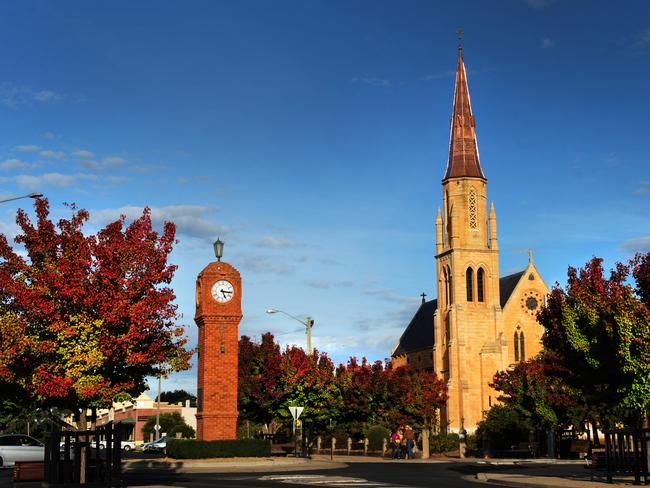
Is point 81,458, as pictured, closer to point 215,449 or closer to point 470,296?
point 215,449

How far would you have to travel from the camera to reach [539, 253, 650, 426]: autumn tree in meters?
22.2

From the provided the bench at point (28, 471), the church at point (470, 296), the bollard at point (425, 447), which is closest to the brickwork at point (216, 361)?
the bench at point (28, 471)

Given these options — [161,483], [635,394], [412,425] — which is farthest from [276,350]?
[635,394]

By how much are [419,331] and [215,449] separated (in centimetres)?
6270

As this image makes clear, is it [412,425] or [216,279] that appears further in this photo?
[412,425]

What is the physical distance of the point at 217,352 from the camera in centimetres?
3662

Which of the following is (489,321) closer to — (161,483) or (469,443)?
(469,443)

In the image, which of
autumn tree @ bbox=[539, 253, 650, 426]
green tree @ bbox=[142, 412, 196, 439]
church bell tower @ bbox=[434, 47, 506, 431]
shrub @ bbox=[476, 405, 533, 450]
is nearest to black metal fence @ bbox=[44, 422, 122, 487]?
autumn tree @ bbox=[539, 253, 650, 426]

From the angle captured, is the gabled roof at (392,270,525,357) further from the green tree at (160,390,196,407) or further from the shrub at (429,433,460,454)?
the green tree at (160,390,196,407)

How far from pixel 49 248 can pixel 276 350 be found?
32.4 metres

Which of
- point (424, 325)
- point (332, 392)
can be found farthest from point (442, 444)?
point (424, 325)

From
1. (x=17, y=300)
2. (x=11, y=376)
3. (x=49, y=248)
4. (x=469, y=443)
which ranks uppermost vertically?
(x=49, y=248)

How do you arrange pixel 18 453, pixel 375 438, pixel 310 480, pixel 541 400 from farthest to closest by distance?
pixel 375 438
pixel 541 400
pixel 18 453
pixel 310 480

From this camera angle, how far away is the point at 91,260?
22203 mm
